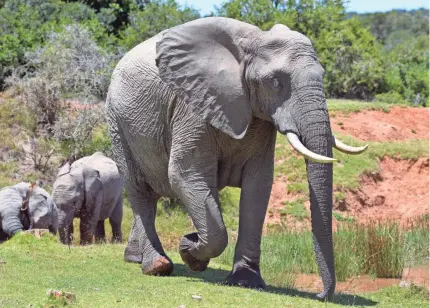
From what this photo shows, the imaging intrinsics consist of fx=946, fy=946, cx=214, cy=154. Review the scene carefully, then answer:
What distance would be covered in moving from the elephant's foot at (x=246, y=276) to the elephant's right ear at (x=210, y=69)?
137cm

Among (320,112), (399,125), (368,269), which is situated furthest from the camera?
(399,125)

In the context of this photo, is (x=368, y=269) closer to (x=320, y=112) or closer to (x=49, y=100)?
(x=320, y=112)

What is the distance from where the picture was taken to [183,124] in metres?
9.38

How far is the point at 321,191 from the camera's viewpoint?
8.41 metres

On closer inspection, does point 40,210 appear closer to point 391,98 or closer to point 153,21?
point 153,21

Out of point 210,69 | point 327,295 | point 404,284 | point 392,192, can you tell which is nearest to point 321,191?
point 327,295

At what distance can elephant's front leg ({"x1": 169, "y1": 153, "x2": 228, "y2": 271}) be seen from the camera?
920 centimetres

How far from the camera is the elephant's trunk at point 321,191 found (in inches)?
329

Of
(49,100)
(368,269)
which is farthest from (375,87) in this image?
(368,269)

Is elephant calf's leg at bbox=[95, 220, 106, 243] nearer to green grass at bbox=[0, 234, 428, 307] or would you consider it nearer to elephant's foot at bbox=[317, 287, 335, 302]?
green grass at bbox=[0, 234, 428, 307]

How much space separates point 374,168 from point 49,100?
8220 mm

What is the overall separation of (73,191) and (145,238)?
4.27 meters

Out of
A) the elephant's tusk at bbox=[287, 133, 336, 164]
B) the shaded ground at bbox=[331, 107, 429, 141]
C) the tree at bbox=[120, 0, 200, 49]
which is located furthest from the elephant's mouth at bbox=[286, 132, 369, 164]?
the tree at bbox=[120, 0, 200, 49]

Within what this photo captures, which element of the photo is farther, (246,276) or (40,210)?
(40,210)
